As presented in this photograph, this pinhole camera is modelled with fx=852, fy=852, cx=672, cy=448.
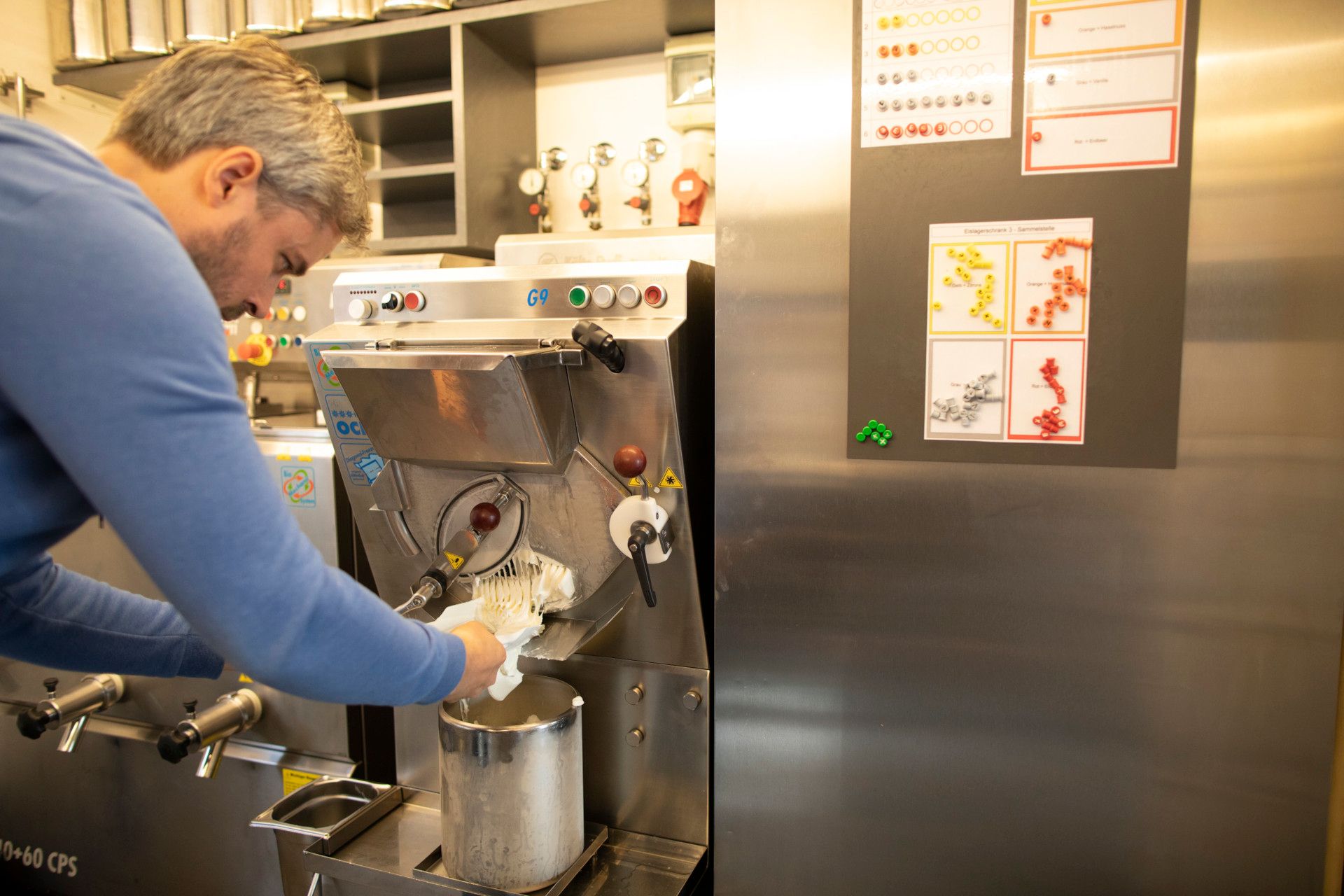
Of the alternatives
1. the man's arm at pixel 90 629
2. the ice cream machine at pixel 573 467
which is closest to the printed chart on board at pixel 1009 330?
the ice cream machine at pixel 573 467

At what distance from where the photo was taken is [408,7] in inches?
74.2

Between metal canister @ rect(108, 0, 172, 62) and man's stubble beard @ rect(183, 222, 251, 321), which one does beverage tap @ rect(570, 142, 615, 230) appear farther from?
man's stubble beard @ rect(183, 222, 251, 321)

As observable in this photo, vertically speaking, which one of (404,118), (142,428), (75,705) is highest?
(404,118)

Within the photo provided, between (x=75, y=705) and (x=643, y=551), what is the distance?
1425 mm

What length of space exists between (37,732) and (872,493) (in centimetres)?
171

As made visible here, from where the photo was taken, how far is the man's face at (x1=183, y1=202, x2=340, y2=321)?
819 mm

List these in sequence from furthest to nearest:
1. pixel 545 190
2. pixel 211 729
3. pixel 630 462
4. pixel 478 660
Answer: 1. pixel 545 190
2. pixel 211 729
3. pixel 630 462
4. pixel 478 660

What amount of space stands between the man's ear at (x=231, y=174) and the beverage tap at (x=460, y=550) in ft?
1.98

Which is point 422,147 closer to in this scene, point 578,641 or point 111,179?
point 578,641

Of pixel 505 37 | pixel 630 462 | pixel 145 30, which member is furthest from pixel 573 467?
pixel 145 30

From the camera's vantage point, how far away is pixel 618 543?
50.4 inches

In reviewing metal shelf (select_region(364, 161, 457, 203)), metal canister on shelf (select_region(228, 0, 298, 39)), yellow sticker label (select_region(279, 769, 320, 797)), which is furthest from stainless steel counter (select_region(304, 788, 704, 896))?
metal canister on shelf (select_region(228, 0, 298, 39))

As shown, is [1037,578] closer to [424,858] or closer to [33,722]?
[424,858]

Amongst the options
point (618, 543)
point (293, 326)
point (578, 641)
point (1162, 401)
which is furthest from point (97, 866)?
point (1162, 401)
